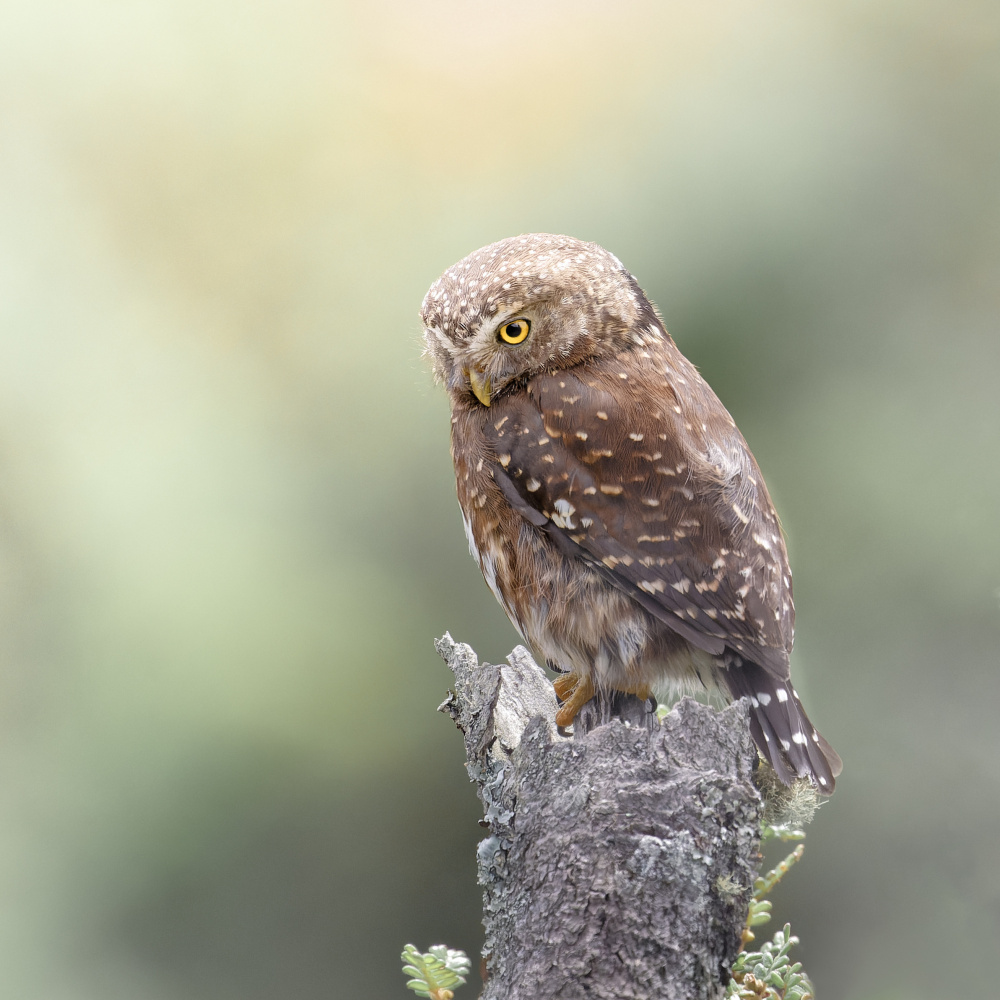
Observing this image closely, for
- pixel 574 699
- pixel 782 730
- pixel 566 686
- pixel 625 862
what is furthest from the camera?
pixel 566 686

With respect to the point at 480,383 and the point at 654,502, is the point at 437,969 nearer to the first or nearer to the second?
the point at 654,502

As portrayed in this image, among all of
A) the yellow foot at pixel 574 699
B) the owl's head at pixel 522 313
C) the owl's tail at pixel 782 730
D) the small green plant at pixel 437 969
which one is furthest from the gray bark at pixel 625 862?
the owl's head at pixel 522 313

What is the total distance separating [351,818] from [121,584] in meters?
1.13

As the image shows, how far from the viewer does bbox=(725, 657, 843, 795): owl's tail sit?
186 centimetres

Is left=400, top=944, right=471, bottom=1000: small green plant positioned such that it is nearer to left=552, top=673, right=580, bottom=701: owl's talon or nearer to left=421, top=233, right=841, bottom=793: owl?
left=421, top=233, right=841, bottom=793: owl

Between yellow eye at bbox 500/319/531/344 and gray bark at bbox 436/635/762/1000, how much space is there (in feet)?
3.10

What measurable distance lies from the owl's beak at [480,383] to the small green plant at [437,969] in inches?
45.8

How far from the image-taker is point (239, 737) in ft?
10.2

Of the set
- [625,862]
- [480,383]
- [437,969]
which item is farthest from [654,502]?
[437,969]

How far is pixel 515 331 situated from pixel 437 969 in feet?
4.23

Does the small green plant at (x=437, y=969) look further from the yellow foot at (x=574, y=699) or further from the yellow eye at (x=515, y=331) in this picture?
the yellow eye at (x=515, y=331)

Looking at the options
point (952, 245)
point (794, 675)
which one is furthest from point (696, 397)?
point (952, 245)

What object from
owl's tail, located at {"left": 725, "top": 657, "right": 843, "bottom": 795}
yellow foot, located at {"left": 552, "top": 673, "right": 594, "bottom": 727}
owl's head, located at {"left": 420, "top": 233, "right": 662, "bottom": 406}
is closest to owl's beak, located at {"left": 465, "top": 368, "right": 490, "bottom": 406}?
owl's head, located at {"left": 420, "top": 233, "right": 662, "bottom": 406}

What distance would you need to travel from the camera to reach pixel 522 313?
206 centimetres
